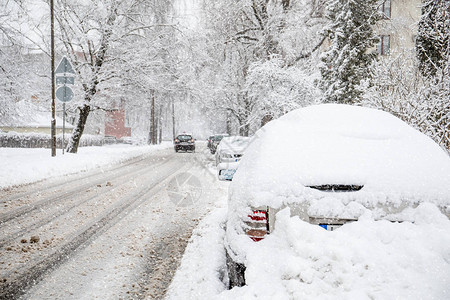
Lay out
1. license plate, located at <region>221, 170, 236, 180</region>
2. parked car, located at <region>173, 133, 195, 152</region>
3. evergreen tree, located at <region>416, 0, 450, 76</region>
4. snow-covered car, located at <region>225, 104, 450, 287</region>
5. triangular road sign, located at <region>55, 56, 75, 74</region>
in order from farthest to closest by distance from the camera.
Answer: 1. parked car, located at <region>173, 133, 195, 152</region>
2. triangular road sign, located at <region>55, 56, 75, 74</region>
3. evergreen tree, located at <region>416, 0, 450, 76</region>
4. license plate, located at <region>221, 170, 236, 180</region>
5. snow-covered car, located at <region>225, 104, 450, 287</region>

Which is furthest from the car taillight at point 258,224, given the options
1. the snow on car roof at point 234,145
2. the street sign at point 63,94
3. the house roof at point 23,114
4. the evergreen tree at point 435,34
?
the house roof at point 23,114

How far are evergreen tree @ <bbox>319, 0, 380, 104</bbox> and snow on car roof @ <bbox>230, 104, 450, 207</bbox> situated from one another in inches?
427

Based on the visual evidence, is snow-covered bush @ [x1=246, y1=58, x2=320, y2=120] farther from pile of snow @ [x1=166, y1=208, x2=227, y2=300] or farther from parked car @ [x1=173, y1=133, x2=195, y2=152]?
parked car @ [x1=173, y1=133, x2=195, y2=152]

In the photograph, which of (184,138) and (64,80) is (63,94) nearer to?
(64,80)

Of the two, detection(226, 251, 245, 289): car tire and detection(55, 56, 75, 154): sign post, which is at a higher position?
detection(55, 56, 75, 154): sign post

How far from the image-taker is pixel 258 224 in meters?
2.56

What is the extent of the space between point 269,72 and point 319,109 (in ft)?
34.3

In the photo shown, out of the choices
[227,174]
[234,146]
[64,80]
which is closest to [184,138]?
[64,80]

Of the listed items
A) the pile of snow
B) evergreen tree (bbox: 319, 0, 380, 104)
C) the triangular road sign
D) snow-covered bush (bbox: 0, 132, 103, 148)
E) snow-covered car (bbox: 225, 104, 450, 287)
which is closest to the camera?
snow-covered car (bbox: 225, 104, 450, 287)

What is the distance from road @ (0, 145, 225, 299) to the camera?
323cm

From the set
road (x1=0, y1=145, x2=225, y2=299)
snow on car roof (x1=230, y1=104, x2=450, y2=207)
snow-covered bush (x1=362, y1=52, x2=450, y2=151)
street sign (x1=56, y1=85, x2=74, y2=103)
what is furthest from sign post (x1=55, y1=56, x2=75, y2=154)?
snow on car roof (x1=230, y1=104, x2=450, y2=207)

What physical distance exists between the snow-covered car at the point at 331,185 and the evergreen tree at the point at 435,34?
6342 millimetres

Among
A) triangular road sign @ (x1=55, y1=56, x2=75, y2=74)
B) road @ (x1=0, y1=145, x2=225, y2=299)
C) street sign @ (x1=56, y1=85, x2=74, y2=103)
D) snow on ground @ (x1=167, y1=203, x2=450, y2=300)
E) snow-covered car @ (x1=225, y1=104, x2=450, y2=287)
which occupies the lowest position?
road @ (x1=0, y1=145, x2=225, y2=299)

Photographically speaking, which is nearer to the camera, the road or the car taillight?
the car taillight
